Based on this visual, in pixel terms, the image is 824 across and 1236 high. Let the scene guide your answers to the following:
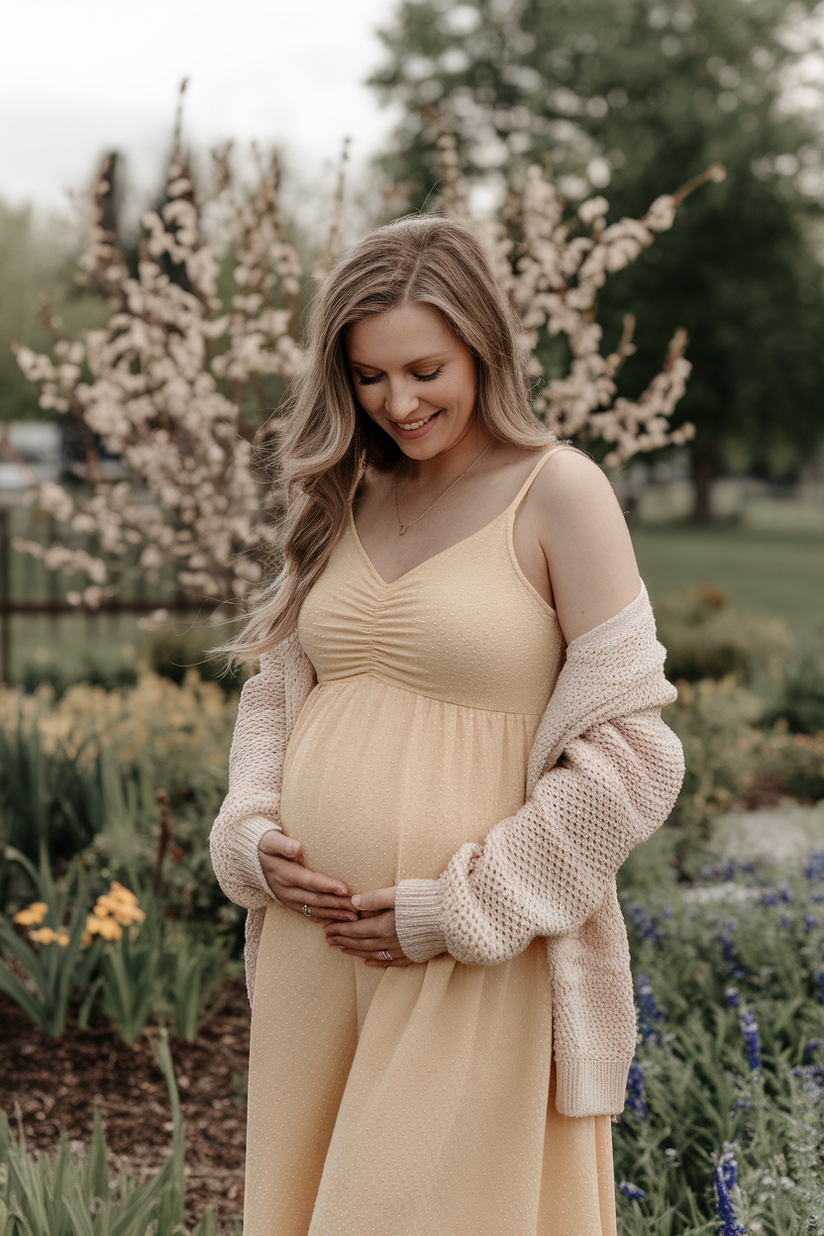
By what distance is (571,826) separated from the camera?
5.08ft

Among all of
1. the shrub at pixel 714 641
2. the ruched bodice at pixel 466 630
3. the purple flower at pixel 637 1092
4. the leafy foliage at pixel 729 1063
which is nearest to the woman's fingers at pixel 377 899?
the ruched bodice at pixel 466 630

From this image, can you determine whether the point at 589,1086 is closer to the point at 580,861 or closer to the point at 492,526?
the point at 580,861

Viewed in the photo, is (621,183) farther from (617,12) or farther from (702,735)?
(702,735)

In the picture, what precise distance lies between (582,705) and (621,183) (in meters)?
22.4

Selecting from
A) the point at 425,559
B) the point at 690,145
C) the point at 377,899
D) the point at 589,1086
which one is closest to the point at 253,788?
the point at 377,899

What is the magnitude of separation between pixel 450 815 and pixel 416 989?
247 mm

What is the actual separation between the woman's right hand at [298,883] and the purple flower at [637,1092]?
1.14m

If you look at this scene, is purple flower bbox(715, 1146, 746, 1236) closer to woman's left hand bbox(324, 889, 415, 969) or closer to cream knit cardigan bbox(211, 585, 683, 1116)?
cream knit cardigan bbox(211, 585, 683, 1116)

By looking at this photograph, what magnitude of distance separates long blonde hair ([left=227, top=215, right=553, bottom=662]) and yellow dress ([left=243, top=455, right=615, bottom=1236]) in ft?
0.50

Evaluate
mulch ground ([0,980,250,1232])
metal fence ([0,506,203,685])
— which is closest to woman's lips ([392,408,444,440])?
mulch ground ([0,980,250,1232])

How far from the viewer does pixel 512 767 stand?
1658 millimetres

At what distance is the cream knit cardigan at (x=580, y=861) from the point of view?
1.53 m

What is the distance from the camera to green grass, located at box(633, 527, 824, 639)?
17.4 meters

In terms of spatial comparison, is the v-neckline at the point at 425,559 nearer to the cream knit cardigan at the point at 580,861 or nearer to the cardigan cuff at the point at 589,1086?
the cream knit cardigan at the point at 580,861
